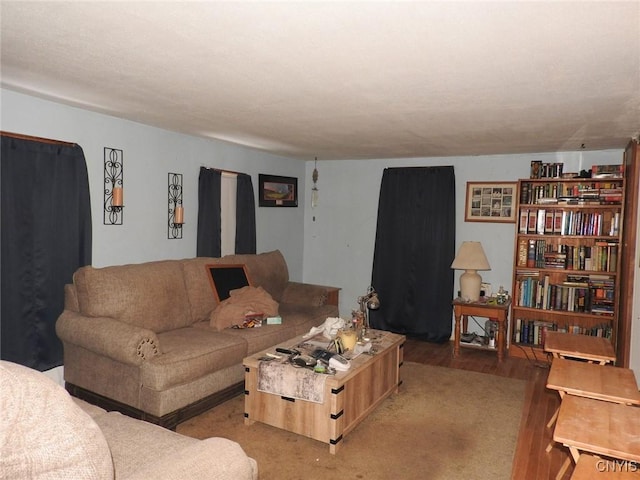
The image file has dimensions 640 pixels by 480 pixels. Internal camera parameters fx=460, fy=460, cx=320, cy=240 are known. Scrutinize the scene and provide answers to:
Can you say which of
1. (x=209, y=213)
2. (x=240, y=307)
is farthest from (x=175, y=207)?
(x=240, y=307)

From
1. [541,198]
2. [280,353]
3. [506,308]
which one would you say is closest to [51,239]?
[280,353]

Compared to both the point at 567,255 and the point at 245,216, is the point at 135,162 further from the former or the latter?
the point at 567,255

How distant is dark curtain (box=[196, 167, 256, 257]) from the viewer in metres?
4.67

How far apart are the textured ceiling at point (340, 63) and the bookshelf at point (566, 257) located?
1061 mm

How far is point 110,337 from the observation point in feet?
10.0

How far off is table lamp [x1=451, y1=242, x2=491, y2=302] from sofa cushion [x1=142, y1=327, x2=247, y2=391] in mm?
2617

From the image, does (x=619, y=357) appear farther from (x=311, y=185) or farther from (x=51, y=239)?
(x=51, y=239)

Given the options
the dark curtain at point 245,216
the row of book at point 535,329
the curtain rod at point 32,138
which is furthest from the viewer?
the dark curtain at point 245,216

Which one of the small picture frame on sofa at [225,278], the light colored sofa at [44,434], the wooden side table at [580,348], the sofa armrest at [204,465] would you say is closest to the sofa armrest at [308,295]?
the small picture frame on sofa at [225,278]

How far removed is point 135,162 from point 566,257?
4.42 meters

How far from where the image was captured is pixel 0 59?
7.81 feet

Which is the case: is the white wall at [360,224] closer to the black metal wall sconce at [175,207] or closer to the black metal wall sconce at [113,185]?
the black metal wall sconce at [175,207]

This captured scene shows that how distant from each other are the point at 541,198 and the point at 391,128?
2.16 metres

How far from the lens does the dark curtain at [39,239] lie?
3156mm
